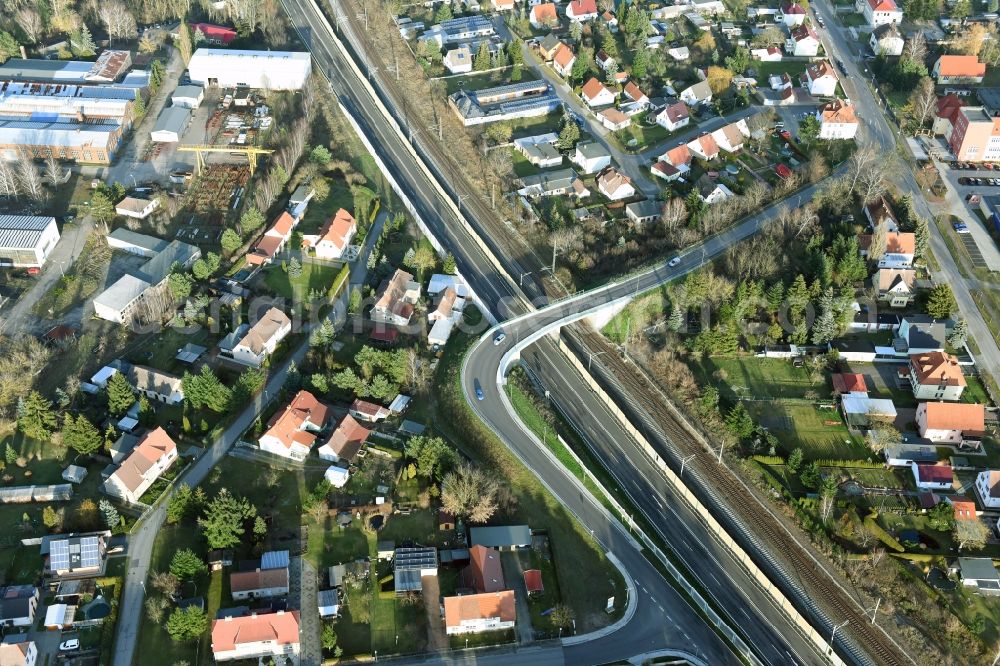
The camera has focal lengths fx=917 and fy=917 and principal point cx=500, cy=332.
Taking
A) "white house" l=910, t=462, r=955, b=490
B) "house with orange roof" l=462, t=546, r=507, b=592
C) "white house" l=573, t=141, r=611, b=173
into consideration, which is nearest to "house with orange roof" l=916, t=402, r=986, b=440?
"white house" l=910, t=462, r=955, b=490

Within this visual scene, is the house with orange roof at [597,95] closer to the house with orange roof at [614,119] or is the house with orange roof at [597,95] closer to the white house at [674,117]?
the house with orange roof at [614,119]

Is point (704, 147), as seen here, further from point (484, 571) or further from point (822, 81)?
point (484, 571)

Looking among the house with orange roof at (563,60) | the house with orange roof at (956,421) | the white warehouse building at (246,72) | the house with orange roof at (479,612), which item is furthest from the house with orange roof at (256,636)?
the house with orange roof at (563,60)

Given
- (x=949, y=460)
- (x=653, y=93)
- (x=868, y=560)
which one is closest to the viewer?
(x=868, y=560)

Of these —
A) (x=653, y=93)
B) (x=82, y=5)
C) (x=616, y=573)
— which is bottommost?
(x=616, y=573)

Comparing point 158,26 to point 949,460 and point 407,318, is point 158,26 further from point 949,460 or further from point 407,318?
point 949,460

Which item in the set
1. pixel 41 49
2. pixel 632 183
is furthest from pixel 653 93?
pixel 41 49

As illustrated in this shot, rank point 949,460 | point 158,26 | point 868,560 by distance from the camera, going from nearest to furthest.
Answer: point 868,560, point 949,460, point 158,26
